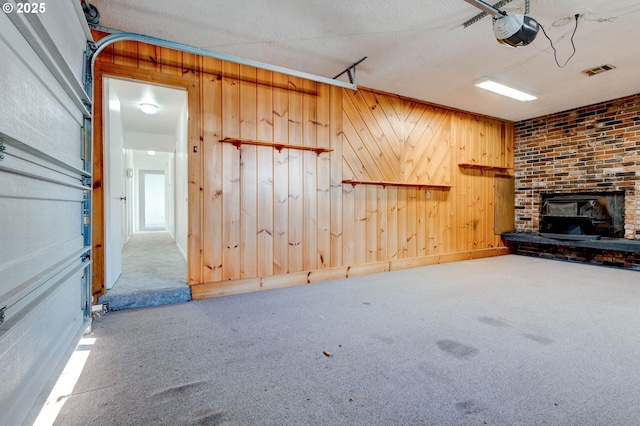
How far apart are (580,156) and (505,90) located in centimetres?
208

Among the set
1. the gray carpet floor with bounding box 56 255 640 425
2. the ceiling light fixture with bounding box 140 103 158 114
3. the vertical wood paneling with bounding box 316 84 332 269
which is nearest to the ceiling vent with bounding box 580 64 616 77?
the gray carpet floor with bounding box 56 255 640 425

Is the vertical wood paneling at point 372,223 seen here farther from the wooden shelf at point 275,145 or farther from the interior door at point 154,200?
the interior door at point 154,200

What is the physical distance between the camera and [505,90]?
13.9ft

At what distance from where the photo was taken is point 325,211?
3957mm

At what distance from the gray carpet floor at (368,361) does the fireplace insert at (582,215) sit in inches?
76.0

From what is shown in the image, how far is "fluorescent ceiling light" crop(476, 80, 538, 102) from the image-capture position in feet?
13.3

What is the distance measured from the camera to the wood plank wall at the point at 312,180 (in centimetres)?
322

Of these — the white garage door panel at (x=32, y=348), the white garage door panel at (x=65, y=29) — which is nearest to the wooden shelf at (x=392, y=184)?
the white garage door panel at (x=65, y=29)

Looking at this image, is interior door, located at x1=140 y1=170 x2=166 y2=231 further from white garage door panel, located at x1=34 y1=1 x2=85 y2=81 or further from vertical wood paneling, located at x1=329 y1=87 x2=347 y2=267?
white garage door panel, located at x1=34 y1=1 x2=85 y2=81

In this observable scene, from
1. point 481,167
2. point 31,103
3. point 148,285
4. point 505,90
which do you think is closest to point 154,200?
point 148,285

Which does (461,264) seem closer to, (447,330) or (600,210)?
(600,210)

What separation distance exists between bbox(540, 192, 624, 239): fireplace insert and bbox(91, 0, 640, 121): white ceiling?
1.68m

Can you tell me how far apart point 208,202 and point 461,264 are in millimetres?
3934

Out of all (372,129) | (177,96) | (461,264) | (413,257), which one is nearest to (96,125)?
(177,96)
